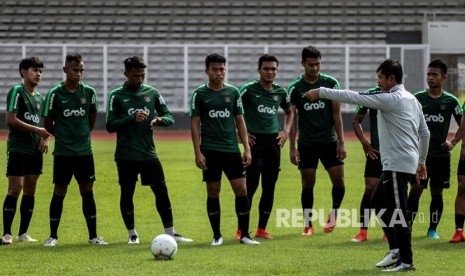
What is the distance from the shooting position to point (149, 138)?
11.6m

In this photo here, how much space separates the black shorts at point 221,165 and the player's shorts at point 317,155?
58.5 inches

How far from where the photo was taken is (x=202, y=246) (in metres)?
11.2

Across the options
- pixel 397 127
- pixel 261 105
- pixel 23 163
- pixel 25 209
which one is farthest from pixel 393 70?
pixel 25 209

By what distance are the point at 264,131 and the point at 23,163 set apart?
2842 mm

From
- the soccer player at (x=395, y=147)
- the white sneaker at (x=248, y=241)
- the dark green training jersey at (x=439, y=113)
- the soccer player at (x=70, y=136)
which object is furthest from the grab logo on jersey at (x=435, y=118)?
the soccer player at (x=70, y=136)

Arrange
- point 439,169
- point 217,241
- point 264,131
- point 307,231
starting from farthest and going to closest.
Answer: point 307,231 < point 264,131 < point 439,169 < point 217,241

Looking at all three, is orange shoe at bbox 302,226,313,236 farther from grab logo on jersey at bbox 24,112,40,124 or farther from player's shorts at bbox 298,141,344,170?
grab logo on jersey at bbox 24,112,40,124

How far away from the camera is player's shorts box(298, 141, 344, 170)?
1261 cm

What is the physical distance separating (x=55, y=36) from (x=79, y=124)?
87.5ft

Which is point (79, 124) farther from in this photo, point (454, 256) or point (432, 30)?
point (432, 30)

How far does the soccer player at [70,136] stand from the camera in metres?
11.5

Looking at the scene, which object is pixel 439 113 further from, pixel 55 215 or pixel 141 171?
pixel 55 215

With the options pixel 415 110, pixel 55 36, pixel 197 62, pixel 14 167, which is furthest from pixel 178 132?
pixel 415 110

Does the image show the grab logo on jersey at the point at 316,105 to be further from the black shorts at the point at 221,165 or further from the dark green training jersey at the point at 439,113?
the black shorts at the point at 221,165
